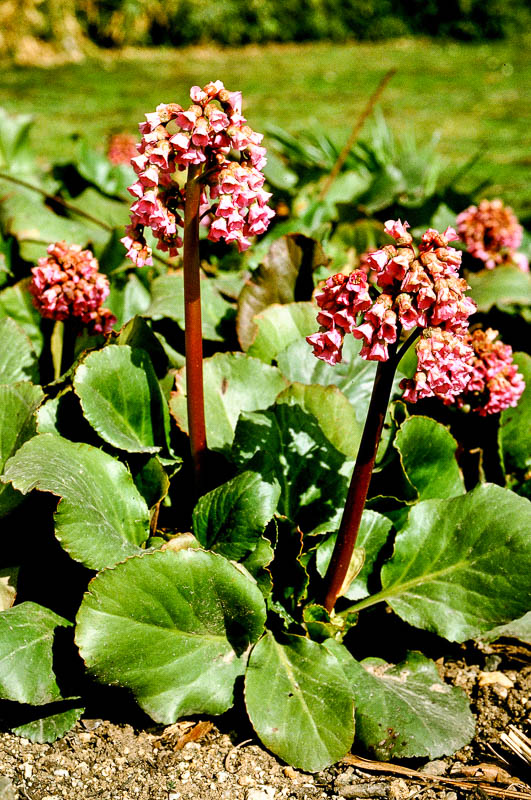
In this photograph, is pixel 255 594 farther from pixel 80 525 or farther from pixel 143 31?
pixel 143 31

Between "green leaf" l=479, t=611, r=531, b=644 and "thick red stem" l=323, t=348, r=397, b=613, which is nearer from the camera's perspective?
"thick red stem" l=323, t=348, r=397, b=613

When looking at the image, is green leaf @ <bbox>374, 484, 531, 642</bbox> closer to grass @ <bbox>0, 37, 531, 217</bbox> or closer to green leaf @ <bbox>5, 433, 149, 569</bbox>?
green leaf @ <bbox>5, 433, 149, 569</bbox>

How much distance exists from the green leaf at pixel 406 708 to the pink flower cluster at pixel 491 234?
167 centimetres

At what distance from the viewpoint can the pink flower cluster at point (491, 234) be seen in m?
3.03

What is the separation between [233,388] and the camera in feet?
7.38

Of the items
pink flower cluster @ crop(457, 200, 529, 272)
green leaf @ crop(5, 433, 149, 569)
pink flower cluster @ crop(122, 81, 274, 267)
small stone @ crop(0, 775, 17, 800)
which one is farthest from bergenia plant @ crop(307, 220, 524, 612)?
pink flower cluster @ crop(457, 200, 529, 272)

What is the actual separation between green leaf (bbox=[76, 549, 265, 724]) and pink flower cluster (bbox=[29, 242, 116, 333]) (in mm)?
819

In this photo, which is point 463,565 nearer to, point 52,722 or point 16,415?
point 52,722

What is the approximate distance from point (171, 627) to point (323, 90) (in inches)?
384

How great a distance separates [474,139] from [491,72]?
4565 mm

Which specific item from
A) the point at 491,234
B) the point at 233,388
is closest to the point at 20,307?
the point at 233,388

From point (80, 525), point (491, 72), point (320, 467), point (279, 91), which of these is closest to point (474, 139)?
point (279, 91)

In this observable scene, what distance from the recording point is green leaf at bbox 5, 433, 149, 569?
172 centimetres

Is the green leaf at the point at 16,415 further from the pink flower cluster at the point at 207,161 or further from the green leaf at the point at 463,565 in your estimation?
the green leaf at the point at 463,565
